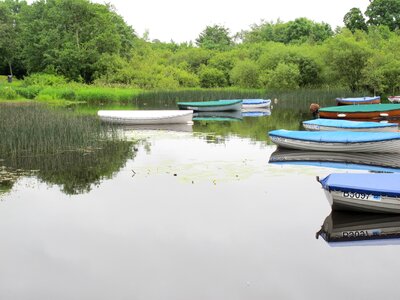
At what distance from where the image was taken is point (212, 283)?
6.37 meters

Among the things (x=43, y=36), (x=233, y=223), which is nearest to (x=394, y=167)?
(x=233, y=223)

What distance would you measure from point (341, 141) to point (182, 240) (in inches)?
328

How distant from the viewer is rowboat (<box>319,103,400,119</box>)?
79.6 ft

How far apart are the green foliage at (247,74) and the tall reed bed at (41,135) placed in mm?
A: 34231

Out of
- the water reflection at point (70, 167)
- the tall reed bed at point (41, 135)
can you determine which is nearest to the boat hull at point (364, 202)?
the water reflection at point (70, 167)

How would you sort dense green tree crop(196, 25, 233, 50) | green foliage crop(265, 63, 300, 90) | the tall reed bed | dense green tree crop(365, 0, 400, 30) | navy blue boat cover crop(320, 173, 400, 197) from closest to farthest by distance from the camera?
navy blue boat cover crop(320, 173, 400, 197)
the tall reed bed
green foliage crop(265, 63, 300, 90)
dense green tree crop(365, 0, 400, 30)
dense green tree crop(196, 25, 233, 50)

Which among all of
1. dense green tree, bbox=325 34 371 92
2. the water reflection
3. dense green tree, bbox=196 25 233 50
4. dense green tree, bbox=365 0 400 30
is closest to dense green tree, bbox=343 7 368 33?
dense green tree, bbox=365 0 400 30

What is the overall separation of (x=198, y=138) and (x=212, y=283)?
1314 cm

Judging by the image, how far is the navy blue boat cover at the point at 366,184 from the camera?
8336 mm

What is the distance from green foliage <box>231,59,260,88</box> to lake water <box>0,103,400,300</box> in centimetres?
3808

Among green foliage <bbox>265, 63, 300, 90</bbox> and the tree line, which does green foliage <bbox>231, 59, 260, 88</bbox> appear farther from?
green foliage <bbox>265, 63, 300, 90</bbox>

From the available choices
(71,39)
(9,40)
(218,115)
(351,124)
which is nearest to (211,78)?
(71,39)

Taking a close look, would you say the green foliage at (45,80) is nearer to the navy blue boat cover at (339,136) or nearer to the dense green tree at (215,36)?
the dense green tree at (215,36)

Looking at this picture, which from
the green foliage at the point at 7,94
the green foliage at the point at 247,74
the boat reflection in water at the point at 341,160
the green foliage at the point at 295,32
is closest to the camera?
the boat reflection in water at the point at 341,160
